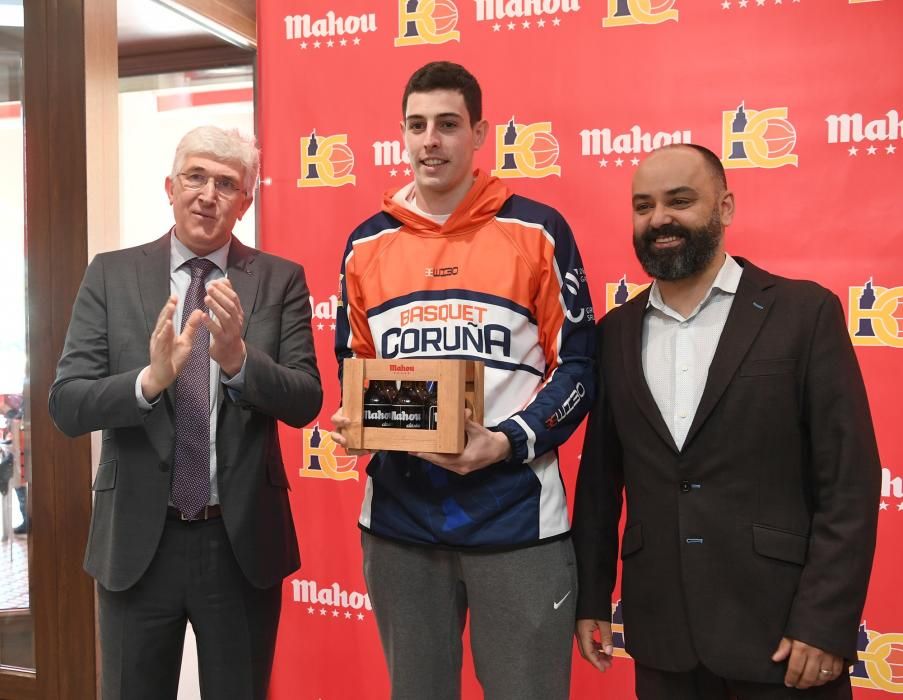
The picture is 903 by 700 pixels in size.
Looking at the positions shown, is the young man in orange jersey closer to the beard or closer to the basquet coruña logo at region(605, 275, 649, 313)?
the beard

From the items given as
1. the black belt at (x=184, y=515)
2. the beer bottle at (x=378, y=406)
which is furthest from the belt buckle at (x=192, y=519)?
the beer bottle at (x=378, y=406)

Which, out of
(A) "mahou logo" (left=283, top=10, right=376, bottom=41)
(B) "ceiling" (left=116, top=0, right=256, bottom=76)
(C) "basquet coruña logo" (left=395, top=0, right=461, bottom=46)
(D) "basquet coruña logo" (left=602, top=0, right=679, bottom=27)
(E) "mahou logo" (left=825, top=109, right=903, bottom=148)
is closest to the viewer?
(E) "mahou logo" (left=825, top=109, right=903, bottom=148)

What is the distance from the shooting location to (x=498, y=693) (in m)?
1.97

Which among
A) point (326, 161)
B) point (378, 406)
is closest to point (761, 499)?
point (378, 406)

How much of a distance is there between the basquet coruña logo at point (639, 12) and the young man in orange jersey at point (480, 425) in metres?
1.08

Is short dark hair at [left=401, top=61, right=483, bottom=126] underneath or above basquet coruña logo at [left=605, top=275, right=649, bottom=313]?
above

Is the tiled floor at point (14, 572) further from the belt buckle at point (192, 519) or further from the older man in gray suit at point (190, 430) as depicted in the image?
the belt buckle at point (192, 519)

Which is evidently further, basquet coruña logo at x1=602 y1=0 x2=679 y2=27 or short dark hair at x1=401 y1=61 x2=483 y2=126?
basquet coruña logo at x1=602 y1=0 x2=679 y2=27

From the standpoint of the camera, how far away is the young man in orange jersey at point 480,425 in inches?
76.6

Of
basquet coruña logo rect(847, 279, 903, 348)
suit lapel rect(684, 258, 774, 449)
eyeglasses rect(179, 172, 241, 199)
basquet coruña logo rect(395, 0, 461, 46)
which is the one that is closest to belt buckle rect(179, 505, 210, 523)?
eyeglasses rect(179, 172, 241, 199)

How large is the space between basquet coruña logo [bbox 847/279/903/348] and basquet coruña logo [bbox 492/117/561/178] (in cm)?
110

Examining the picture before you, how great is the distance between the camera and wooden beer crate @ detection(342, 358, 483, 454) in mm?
1777

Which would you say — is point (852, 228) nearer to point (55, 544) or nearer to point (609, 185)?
point (609, 185)

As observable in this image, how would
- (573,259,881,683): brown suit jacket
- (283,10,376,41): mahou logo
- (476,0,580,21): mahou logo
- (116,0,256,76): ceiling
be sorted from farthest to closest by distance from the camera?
(116,0,256,76): ceiling → (283,10,376,41): mahou logo → (476,0,580,21): mahou logo → (573,259,881,683): brown suit jacket
